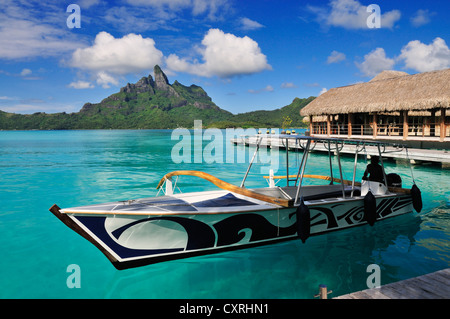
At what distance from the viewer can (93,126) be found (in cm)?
19162

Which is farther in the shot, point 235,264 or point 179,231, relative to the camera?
point 235,264

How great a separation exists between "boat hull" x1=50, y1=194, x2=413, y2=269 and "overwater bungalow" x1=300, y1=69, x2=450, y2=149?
1865 cm

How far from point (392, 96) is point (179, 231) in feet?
77.0

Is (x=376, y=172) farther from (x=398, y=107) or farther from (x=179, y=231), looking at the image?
(x=398, y=107)

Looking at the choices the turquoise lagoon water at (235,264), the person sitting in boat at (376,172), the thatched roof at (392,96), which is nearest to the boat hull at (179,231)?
the turquoise lagoon water at (235,264)

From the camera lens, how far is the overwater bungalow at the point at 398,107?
20094 millimetres

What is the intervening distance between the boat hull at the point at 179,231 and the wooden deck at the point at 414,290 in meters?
2.31

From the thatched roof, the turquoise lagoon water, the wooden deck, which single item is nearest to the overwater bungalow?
the thatched roof

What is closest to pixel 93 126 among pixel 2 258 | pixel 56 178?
pixel 56 178

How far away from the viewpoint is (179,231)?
17.3ft

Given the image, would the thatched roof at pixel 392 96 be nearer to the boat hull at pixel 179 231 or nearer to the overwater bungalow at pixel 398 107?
the overwater bungalow at pixel 398 107

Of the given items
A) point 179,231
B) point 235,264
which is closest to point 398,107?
Answer: point 235,264

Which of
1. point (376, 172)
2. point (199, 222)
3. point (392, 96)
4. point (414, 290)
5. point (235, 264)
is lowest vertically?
point (235, 264)
